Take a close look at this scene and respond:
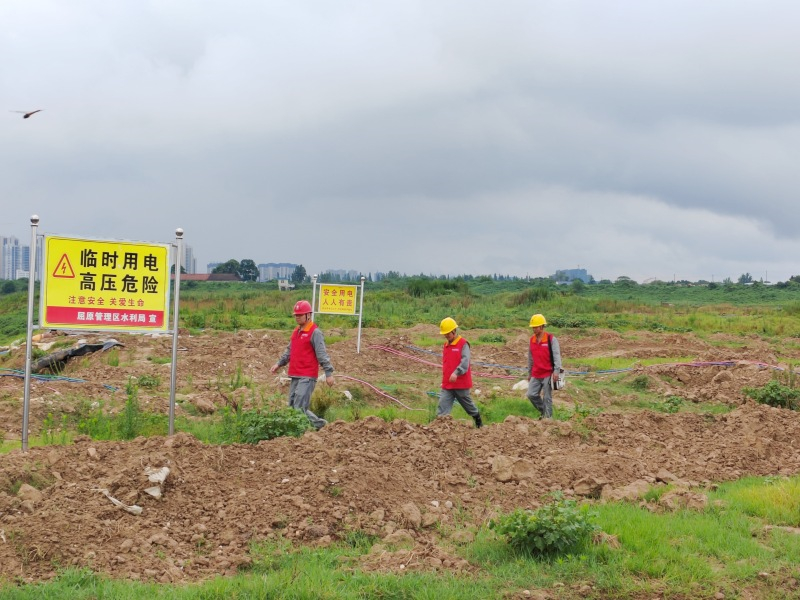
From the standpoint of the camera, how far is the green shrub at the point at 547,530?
5645 millimetres

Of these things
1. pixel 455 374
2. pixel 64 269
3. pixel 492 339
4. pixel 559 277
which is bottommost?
pixel 492 339

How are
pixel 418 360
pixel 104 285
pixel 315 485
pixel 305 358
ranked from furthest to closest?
pixel 418 360 → pixel 305 358 → pixel 104 285 → pixel 315 485

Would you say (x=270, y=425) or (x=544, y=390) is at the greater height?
(x=544, y=390)

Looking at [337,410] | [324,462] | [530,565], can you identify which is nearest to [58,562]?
[324,462]

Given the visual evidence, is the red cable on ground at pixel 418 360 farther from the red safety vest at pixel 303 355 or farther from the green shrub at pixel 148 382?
the red safety vest at pixel 303 355

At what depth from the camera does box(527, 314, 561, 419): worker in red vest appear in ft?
36.4

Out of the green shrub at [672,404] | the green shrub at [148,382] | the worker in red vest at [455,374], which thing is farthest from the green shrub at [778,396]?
the green shrub at [148,382]

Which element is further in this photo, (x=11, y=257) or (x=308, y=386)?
(x=11, y=257)

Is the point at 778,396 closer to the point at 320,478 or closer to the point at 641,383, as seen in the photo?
the point at 641,383

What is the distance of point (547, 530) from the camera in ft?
18.6

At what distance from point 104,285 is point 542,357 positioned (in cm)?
604

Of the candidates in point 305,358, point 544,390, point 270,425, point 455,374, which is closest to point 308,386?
point 305,358

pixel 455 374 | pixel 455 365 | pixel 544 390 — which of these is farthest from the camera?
pixel 544 390

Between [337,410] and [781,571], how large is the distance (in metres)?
7.58
